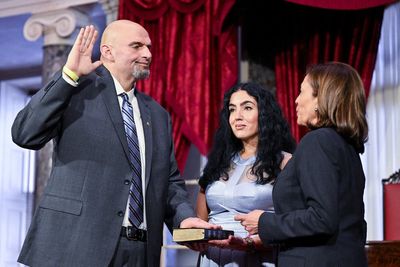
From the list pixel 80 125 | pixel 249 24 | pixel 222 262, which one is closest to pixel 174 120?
pixel 249 24

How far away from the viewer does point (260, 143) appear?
11.8 feet

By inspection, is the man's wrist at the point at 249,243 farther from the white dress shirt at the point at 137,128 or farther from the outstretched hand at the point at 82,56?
the outstretched hand at the point at 82,56

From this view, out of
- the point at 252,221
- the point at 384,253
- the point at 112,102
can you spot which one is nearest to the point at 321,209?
the point at 252,221

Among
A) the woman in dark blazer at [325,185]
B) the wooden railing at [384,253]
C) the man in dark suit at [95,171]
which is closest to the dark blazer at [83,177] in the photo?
the man in dark suit at [95,171]

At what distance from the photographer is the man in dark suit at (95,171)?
283 cm

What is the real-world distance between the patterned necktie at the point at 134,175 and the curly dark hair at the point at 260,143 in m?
0.64

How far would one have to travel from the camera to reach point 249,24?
5.55 metres

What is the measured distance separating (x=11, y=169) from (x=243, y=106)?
5614 mm

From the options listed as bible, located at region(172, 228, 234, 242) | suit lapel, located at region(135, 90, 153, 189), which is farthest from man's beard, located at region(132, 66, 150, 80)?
bible, located at region(172, 228, 234, 242)

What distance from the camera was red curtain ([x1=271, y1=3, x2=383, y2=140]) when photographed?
5.09 m

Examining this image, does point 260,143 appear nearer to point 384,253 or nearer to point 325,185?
point 384,253

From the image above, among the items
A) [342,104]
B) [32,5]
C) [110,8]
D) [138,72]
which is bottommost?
[342,104]

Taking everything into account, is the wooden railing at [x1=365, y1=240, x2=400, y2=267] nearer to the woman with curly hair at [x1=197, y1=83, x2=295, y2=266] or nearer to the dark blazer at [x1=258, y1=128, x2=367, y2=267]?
the woman with curly hair at [x1=197, y1=83, x2=295, y2=266]

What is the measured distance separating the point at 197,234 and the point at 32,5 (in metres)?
4.10
